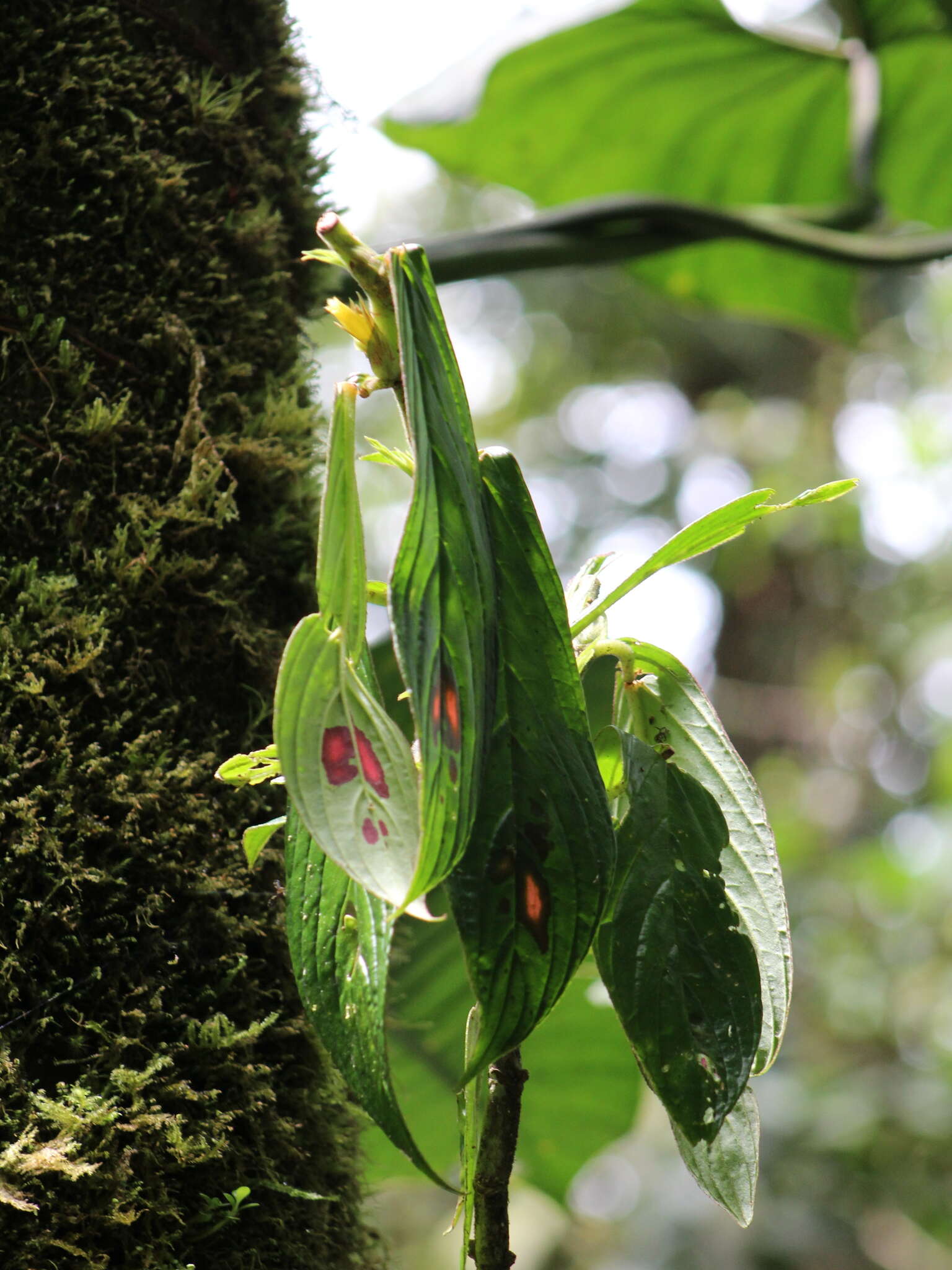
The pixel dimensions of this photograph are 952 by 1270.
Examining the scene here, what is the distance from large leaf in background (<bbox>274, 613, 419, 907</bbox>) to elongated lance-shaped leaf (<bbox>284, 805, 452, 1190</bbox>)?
21 millimetres

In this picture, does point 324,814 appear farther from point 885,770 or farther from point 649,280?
point 885,770

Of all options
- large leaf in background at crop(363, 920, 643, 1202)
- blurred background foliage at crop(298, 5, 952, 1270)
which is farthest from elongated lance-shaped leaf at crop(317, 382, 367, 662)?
blurred background foliage at crop(298, 5, 952, 1270)

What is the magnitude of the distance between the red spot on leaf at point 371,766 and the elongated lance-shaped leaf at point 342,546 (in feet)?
0.11

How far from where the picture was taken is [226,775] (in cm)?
42

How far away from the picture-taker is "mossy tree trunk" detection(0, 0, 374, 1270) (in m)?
0.44

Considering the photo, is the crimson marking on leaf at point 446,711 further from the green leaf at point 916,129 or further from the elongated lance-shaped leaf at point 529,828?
the green leaf at point 916,129

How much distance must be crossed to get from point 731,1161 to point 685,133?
4.69 feet

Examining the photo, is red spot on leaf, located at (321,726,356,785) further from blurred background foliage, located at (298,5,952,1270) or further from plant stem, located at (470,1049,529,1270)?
blurred background foliage, located at (298,5,952,1270)

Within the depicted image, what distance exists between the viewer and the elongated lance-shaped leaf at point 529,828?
32 cm

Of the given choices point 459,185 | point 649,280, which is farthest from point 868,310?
point 649,280

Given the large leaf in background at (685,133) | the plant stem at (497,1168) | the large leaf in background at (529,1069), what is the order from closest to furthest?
1. the plant stem at (497,1168)
2. the large leaf in background at (529,1069)
3. the large leaf in background at (685,133)

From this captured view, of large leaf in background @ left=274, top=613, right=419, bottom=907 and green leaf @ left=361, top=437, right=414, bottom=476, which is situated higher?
green leaf @ left=361, top=437, right=414, bottom=476

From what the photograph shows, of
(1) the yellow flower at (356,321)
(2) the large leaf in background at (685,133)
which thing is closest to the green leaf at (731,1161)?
(1) the yellow flower at (356,321)

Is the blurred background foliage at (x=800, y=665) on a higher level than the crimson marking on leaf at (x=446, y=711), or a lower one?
lower
